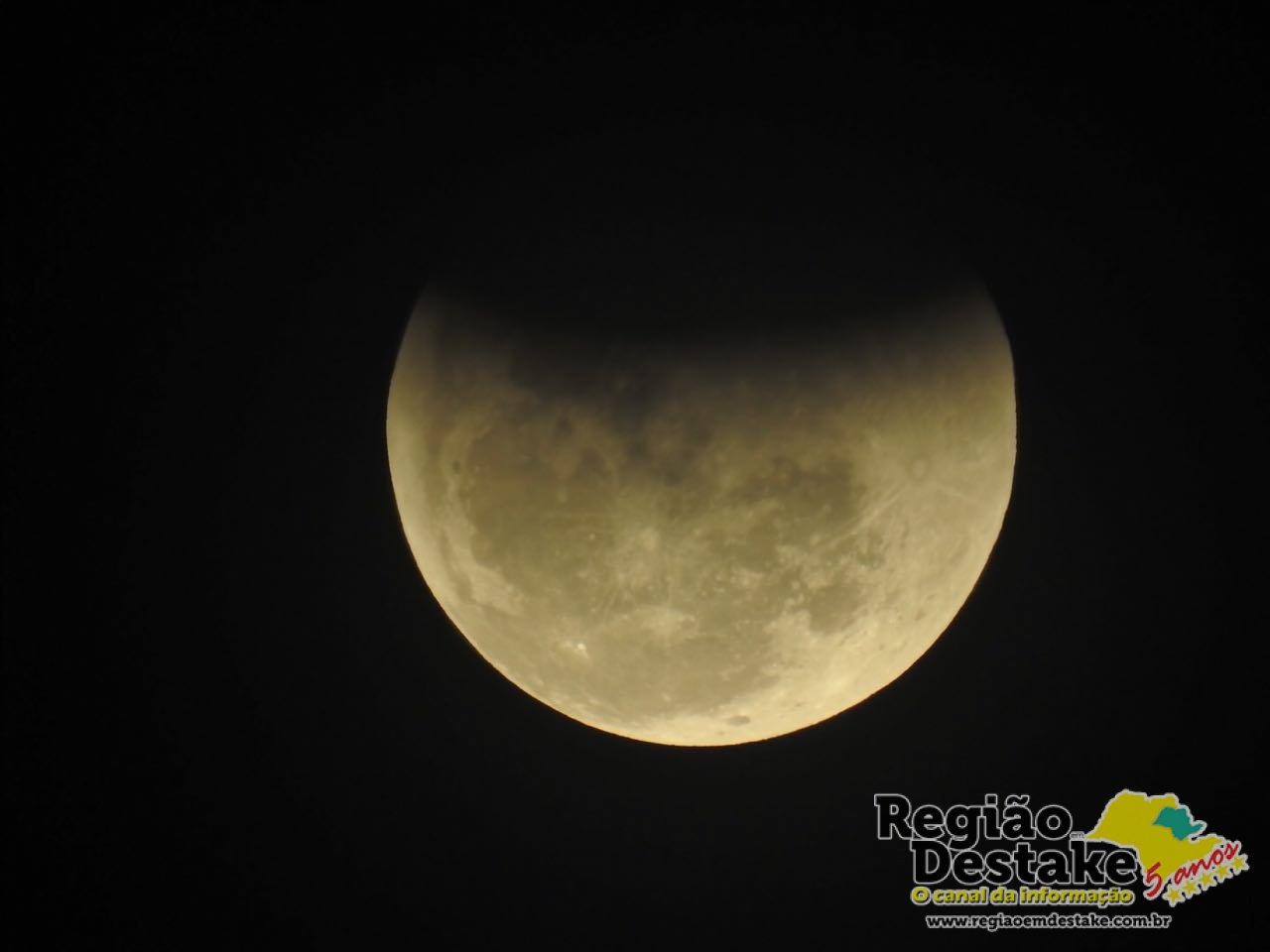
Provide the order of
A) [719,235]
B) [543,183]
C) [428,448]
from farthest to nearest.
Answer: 1. [428,448]
2. [543,183]
3. [719,235]

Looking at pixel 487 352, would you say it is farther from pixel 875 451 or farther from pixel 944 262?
pixel 944 262

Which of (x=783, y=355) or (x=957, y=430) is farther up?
(x=783, y=355)

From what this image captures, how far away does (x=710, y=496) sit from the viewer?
7.13 feet

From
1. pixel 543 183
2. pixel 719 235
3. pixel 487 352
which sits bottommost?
pixel 487 352

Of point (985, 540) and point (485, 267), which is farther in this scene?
point (985, 540)

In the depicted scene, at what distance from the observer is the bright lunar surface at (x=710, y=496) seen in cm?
216

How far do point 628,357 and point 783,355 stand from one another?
41 centimetres

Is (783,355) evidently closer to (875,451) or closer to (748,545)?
(875,451)

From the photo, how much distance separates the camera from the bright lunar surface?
2.16m

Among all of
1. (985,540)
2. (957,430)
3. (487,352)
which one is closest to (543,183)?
(487,352)

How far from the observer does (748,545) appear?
222cm

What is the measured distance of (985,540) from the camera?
2.64 meters

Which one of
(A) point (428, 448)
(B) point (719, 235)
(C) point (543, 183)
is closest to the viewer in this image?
(B) point (719, 235)

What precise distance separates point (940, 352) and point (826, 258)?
0.45 m
